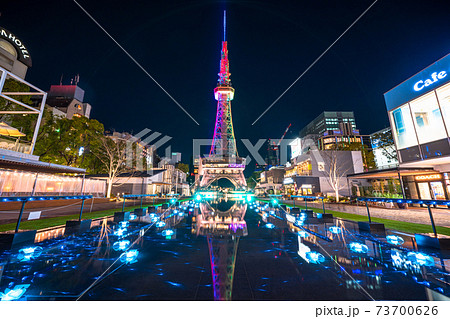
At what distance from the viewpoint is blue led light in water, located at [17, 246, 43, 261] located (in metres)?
3.63

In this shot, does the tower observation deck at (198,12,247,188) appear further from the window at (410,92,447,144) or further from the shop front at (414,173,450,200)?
the window at (410,92,447,144)

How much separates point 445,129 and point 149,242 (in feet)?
65.9

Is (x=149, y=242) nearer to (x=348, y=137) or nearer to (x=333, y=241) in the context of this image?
(x=333, y=241)

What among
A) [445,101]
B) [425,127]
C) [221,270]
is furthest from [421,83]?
[221,270]

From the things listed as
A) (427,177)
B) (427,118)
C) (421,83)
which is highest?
(421,83)

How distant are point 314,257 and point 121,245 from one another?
4.58 m

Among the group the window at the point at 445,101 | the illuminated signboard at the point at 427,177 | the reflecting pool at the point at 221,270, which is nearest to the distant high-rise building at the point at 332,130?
the illuminated signboard at the point at 427,177

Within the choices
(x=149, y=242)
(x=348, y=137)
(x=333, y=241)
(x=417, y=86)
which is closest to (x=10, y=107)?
(x=149, y=242)

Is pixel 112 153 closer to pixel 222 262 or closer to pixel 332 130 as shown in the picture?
pixel 222 262

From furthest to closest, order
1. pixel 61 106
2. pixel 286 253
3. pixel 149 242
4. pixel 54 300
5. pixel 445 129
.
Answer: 1. pixel 61 106
2. pixel 445 129
3. pixel 149 242
4. pixel 286 253
5. pixel 54 300

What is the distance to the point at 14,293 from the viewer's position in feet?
7.61

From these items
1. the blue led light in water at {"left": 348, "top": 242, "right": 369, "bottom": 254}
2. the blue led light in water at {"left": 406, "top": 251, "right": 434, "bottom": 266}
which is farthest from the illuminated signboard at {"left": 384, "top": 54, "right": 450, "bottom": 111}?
the blue led light in water at {"left": 348, "top": 242, "right": 369, "bottom": 254}

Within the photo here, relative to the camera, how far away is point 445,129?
13.0 m

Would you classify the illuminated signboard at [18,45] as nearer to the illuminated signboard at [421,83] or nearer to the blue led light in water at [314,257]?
the blue led light in water at [314,257]
